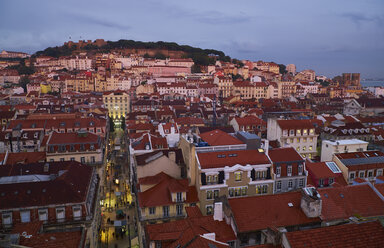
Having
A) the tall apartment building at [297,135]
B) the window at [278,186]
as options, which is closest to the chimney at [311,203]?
the window at [278,186]

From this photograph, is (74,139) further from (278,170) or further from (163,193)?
(278,170)

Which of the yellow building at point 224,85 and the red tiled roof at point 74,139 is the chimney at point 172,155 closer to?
the red tiled roof at point 74,139

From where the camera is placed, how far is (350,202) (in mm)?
24547

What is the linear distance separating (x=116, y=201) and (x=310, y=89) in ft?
425

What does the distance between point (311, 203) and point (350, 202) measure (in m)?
4.42

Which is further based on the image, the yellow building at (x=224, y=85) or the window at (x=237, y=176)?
the yellow building at (x=224, y=85)

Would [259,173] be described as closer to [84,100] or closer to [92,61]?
[84,100]

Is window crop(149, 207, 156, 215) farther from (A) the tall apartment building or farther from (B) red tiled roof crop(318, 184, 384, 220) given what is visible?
(A) the tall apartment building

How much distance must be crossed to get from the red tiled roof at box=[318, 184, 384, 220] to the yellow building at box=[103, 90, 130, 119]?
80.9 metres

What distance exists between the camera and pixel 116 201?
41375mm

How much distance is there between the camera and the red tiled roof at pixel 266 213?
22172 millimetres

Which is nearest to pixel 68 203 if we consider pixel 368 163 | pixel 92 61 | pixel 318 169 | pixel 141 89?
pixel 318 169

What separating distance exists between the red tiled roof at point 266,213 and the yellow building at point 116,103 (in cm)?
7934

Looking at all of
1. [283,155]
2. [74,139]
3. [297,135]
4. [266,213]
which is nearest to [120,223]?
[74,139]
